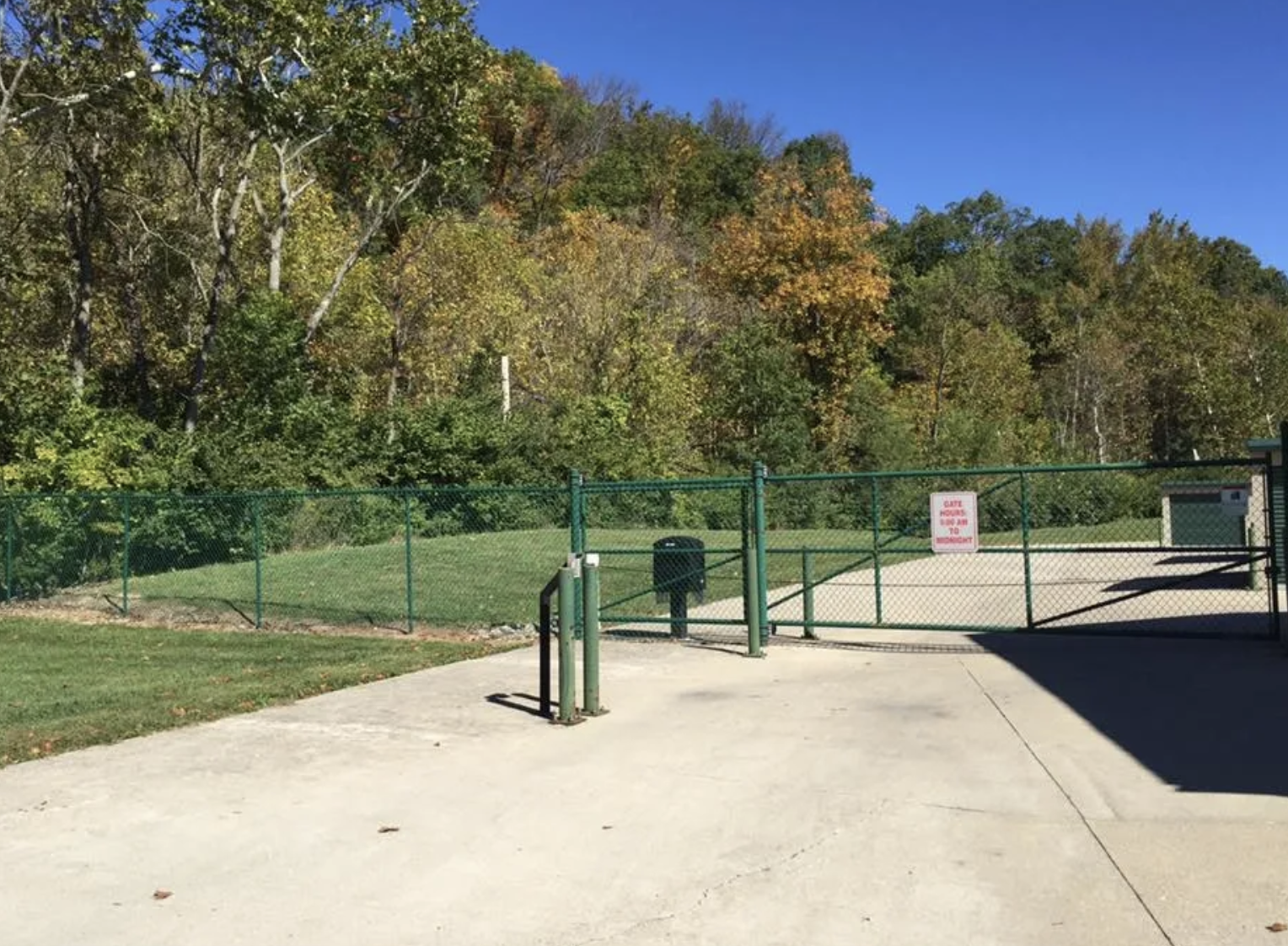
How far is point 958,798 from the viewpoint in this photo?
241 inches

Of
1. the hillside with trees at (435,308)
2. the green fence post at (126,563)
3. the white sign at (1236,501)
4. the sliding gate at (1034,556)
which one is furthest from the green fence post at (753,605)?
the hillside with trees at (435,308)

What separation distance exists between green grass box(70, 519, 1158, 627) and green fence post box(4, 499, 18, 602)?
1298 millimetres

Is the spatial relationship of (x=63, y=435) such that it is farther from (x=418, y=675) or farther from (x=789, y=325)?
(x=789, y=325)

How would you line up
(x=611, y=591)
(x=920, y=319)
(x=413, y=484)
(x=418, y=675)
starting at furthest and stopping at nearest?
(x=920, y=319) < (x=413, y=484) < (x=611, y=591) < (x=418, y=675)

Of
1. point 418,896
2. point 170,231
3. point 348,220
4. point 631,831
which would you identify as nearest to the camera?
point 418,896

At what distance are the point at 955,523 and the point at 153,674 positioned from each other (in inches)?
331

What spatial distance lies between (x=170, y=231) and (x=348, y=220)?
661 cm

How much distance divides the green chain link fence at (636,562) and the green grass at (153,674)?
1415mm

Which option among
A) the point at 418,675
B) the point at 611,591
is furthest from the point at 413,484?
the point at 418,675

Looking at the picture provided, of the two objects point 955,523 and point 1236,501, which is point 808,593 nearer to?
point 955,523

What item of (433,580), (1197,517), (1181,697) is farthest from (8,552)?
(1197,517)

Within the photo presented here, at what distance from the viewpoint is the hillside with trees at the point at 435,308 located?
1008 inches

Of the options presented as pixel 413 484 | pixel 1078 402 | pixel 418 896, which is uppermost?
pixel 1078 402

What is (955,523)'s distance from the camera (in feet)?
36.1
